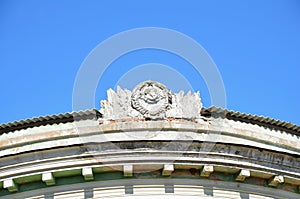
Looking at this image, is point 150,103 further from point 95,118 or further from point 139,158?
point 139,158

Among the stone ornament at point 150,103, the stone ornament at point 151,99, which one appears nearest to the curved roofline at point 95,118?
the stone ornament at point 150,103

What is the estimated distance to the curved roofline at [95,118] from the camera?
18367mm

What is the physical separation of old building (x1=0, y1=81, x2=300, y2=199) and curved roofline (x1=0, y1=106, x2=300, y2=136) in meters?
0.03

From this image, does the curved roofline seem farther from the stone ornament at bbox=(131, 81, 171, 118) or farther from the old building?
the stone ornament at bbox=(131, 81, 171, 118)

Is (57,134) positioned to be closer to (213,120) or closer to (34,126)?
(34,126)

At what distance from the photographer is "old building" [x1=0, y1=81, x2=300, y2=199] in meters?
17.3

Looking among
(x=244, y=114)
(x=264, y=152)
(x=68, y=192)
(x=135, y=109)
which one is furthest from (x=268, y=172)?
(x=68, y=192)

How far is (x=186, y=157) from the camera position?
689 inches

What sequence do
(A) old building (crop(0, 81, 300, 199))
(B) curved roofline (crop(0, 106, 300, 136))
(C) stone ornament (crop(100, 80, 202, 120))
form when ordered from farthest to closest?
(C) stone ornament (crop(100, 80, 202, 120))
(B) curved roofline (crop(0, 106, 300, 136))
(A) old building (crop(0, 81, 300, 199))

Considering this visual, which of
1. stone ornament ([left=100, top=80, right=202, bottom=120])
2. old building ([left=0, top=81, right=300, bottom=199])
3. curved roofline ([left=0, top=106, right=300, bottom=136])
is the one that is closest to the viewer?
old building ([left=0, top=81, right=300, bottom=199])

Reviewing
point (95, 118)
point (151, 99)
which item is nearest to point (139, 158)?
point (95, 118)

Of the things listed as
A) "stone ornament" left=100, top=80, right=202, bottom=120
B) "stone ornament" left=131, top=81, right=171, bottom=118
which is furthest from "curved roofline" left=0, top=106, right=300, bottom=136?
"stone ornament" left=131, top=81, right=171, bottom=118

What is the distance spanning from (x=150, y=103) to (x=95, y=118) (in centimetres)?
152

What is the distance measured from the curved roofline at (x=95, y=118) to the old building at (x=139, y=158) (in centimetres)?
3
